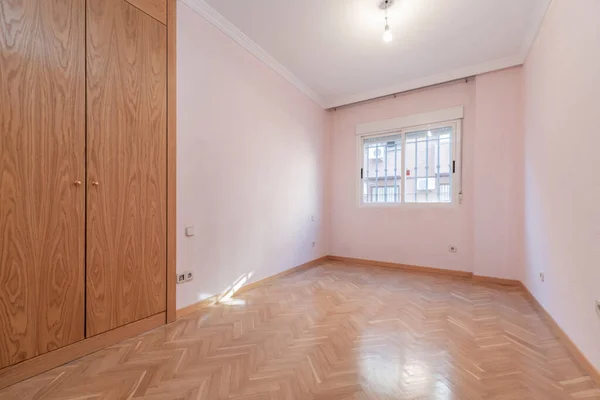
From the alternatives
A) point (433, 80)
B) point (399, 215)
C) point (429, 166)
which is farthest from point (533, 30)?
point (399, 215)

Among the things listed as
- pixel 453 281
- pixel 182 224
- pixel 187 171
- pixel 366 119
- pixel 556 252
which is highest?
pixel 366 119

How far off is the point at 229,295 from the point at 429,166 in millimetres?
3486

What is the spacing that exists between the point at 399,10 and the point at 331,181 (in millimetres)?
2911

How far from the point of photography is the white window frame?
149 inches

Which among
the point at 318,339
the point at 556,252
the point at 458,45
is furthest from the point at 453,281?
the point at 458,45

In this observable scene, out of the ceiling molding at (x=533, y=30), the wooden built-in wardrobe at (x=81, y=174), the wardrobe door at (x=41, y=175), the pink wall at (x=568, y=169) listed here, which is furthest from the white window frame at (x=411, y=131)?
the wardrobe door at (x=41, y=175)

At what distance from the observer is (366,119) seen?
4582mm

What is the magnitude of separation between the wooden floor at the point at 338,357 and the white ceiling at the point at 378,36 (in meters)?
2.94

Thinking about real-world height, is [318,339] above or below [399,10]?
below

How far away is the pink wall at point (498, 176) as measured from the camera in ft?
10.9

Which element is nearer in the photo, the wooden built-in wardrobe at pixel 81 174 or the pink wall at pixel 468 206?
the wooden built-in wardrobe at pixel 81 174

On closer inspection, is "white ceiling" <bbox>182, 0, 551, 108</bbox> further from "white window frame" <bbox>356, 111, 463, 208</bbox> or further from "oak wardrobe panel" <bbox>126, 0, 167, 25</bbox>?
"white window frame" <bbox>356, 111, 463, 208</bbox>

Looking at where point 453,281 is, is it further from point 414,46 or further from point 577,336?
point 414,46

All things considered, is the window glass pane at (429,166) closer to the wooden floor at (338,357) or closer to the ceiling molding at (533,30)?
the ceiling molding at (533,30)
